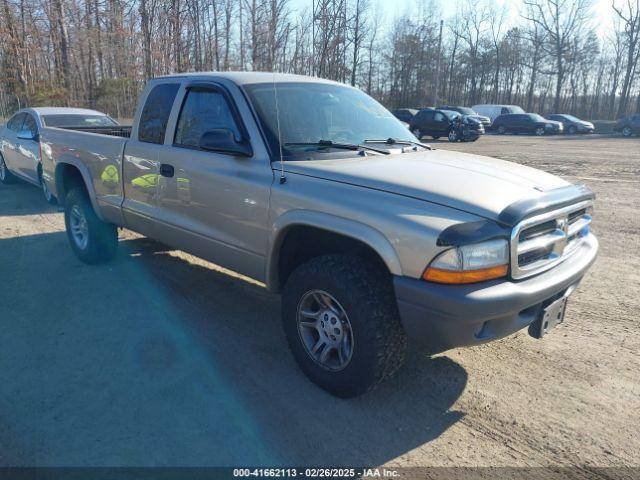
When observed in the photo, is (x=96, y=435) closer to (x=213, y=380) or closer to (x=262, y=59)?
(x=213, y=380)

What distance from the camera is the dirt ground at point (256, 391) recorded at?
2.75 metres

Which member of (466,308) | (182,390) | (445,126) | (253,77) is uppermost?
(445,126)

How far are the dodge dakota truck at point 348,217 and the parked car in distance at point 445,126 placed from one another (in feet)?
74.4

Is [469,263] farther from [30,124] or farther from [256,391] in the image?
[30,124]

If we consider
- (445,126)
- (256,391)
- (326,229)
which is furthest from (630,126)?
(256,391)

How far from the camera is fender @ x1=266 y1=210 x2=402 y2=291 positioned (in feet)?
9.06

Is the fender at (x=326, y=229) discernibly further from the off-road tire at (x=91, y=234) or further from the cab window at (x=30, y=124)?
the cab window at (x=30, y=124)

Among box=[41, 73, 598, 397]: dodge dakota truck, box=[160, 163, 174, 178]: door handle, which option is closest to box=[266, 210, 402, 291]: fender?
box=[41, 73, 598, 397]: dodge dakota truck

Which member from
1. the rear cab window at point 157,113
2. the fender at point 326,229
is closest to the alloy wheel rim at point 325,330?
the fender at point 326,229

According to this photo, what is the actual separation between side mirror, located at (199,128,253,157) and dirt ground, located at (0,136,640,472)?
1.49 m

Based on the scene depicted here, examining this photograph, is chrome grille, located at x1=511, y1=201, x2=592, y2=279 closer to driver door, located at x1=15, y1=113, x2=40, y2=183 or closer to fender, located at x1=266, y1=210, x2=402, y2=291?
fender, located at x1=266, y1=210, x2=402, y2=291

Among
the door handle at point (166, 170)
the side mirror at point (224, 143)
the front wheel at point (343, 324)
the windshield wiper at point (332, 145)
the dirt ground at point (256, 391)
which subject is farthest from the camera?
the door handle at point (166, 170)

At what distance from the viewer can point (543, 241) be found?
2953mm

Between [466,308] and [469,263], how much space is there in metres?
0.24
